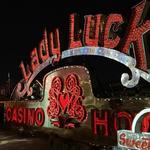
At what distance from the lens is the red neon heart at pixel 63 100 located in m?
23.4

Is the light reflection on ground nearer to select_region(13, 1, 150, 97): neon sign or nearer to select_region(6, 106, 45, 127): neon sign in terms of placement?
select_region(6, 106, 45, 127): neon sign

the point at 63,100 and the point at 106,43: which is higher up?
the point at 106,43

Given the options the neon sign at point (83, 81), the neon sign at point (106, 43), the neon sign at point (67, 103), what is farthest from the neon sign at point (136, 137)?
the neon sign at point (67, 103)

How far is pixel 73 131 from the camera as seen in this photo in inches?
891

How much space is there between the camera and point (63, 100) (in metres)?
23.7

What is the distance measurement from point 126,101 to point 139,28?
3.32m

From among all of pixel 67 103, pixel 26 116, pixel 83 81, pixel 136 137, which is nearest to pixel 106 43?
pixel 83 81

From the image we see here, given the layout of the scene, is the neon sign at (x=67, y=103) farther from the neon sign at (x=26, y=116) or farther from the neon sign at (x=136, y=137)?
the neon sign at (x=136, y=137)

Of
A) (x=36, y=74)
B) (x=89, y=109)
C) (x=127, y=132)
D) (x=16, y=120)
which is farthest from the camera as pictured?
(x=16, y=120)

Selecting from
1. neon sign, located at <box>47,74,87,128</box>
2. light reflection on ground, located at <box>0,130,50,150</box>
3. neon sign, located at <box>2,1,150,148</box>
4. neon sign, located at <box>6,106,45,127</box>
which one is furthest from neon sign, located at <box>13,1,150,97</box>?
light reflection on ground, located at <box>0,130,50,150</box>

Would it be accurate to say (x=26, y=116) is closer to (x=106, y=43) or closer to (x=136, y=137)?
(x=106, y=43)

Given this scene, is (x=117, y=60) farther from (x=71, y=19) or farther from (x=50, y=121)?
(x=50, y=121)

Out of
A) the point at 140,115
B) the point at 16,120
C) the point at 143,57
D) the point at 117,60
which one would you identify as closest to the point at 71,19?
the point at 117,60

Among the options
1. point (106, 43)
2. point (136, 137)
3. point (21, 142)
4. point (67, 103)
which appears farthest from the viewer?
point (21, 142)
